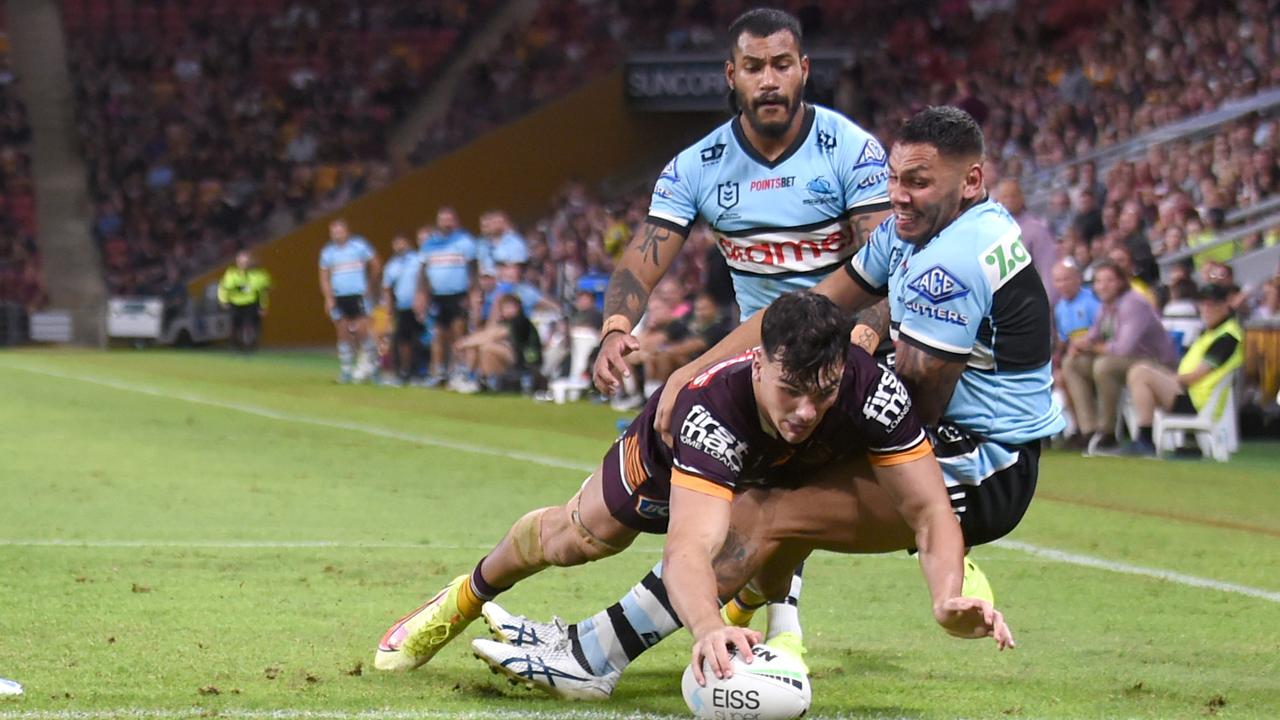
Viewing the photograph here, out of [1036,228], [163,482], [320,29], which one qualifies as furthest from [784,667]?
[320,29]

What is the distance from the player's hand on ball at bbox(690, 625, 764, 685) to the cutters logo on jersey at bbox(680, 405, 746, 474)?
0.51 m

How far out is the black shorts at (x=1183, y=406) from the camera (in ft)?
47.5

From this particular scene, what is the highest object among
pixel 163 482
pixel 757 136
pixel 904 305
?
pixel 757 136

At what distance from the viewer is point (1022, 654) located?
6.78 meters

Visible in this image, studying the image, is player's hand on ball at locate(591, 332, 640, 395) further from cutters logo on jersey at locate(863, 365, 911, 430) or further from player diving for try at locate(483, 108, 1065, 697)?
cutters logo on jersey at locate(863, 365, 911, 430)

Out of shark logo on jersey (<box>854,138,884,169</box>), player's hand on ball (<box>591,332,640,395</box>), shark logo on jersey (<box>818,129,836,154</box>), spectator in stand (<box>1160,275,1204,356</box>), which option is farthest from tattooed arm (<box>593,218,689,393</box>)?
spectator in stand (<box>1160,275,1204,356</box>)

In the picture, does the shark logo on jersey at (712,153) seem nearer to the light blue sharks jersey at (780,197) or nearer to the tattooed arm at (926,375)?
the light blue sharks jersey at (780,197)

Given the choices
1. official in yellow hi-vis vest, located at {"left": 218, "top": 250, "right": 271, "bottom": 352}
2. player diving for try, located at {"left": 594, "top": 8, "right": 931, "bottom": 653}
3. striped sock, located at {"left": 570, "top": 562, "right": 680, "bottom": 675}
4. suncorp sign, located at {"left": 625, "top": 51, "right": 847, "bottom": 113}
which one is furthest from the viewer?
suncorp sign, located at {"left": 625, "top": 51, "right": 847, "bottom": 113}

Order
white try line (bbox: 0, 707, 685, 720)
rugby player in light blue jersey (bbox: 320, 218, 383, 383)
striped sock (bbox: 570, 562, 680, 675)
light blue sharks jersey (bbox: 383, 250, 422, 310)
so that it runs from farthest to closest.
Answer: rugby player in light blue jersey (bbox: 320, 218, 383, 383), light blue sharks jersey (bbox: 383, 250, 422, 310), striped sock (bbox: 570, 562, 680, 675), white try line (bbox: 0, 707, 685, 720)

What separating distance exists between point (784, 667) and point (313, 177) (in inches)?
1361

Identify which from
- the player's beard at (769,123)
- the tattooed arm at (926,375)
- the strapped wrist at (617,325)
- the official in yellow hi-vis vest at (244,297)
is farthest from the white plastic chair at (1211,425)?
the official in yellow hi-vis vest at (244,297)

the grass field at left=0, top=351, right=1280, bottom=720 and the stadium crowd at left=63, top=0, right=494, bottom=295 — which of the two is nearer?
the grass field at left=0, top=351, right=1280, bottom=720

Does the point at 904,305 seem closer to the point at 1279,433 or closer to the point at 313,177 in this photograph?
the point at 1279,433

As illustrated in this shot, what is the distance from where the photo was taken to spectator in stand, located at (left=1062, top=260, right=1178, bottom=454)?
1440 cm
